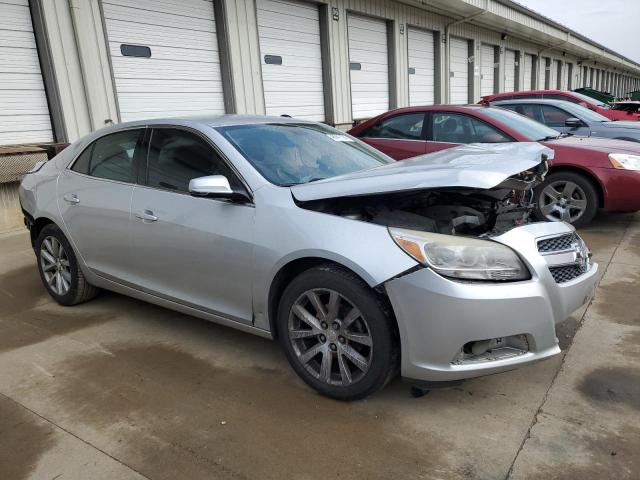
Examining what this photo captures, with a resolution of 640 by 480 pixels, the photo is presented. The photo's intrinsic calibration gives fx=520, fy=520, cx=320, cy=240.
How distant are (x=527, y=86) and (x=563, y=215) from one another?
24666mm

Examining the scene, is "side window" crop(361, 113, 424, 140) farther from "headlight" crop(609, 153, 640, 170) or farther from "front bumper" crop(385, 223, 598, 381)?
"front bumper" crop(385, 223, 598, 381)

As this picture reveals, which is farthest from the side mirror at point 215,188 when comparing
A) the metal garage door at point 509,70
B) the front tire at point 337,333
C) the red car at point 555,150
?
the metal garage door at point 509,70

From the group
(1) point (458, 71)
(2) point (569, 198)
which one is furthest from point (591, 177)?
(1) point (458, 71)

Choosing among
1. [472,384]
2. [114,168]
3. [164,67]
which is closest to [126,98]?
[164,67]

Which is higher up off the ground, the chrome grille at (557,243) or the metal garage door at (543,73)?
the metal garage door at (543,73)

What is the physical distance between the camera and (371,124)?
24.4 feet

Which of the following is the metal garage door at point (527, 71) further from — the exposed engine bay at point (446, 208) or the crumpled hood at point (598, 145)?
the exposed engine bay at point (446, 208)

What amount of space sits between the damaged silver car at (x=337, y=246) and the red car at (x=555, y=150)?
2901 millimetres

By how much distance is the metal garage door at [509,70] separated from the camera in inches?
937

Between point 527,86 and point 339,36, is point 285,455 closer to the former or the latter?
point 339,36

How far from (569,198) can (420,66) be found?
11730 mm

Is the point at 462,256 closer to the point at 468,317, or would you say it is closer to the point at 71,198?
the point at 468,317

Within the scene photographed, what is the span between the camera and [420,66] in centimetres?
1683

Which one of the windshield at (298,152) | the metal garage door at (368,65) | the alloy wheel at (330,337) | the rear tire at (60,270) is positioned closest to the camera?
the alloy wheel at (330,337)
